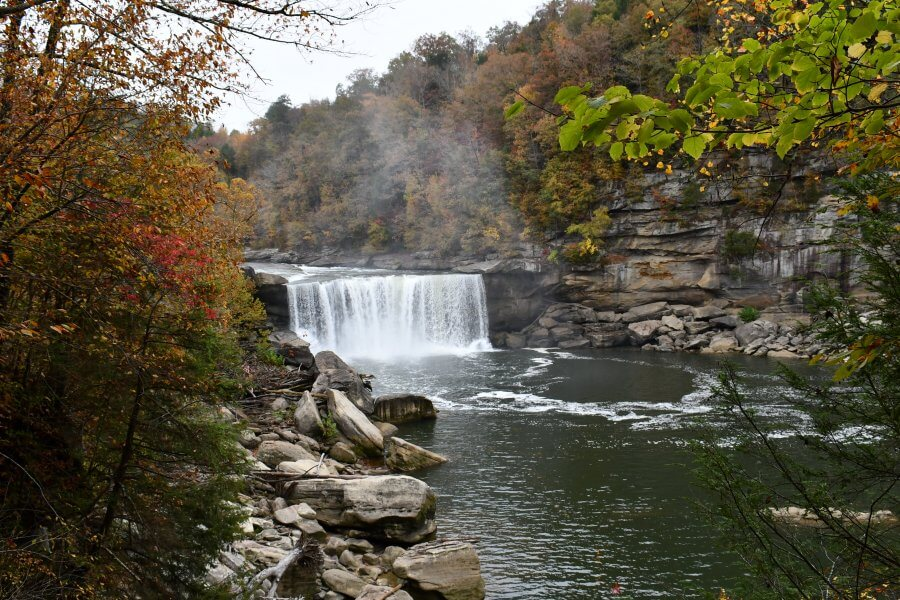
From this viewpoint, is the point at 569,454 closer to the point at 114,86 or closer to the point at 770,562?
the point at 770,562

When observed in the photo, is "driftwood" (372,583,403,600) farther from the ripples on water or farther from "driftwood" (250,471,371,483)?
"driftwood" (250,471,371,483)

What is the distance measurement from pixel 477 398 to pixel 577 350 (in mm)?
11161

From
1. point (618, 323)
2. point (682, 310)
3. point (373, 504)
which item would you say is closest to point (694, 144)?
point (373, 504)

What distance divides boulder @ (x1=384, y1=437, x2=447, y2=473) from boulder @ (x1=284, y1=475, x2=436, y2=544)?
3071 millimetres

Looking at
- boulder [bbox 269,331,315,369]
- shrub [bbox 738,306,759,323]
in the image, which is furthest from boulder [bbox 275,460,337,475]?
shrub [bbox 738,306,759,323]

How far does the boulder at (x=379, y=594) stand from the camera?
22.7 feet

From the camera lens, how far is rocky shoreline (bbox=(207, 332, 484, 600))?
704 centimetres

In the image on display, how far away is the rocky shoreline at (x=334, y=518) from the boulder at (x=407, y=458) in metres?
0.02

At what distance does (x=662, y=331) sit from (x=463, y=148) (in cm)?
2468

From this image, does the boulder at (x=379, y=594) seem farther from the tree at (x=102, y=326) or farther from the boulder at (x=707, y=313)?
the boulder at (x=707, y=313)

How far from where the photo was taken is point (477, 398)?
1975cm

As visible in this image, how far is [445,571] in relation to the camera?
772cm

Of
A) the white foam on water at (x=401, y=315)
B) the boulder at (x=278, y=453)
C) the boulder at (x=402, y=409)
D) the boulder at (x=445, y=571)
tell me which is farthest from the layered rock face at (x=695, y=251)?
the boulder at (x=445, y=571)

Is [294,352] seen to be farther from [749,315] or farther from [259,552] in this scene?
[749,315]
